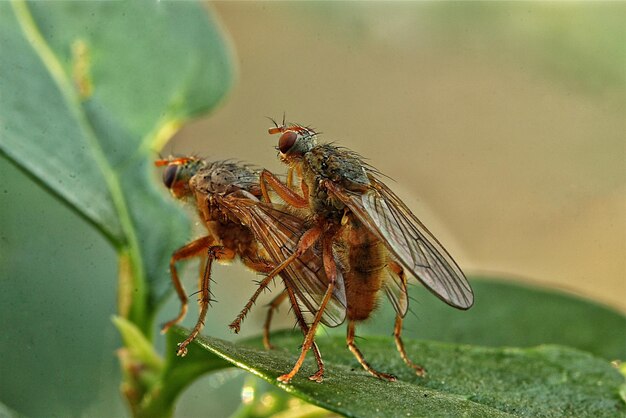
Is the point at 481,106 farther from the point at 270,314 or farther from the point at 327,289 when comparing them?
the point at 327,289

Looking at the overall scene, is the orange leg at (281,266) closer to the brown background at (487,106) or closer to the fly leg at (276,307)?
the fly leg at (276,307)

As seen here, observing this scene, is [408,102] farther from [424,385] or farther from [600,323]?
[424,385]

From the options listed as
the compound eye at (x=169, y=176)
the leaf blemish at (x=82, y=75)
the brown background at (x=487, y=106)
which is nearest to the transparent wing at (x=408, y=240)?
the compound eye at (x=169, y=176)

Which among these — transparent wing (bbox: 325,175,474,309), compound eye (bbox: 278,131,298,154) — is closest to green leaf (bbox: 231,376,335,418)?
transparent wing (bbox: 325,175,474,309)

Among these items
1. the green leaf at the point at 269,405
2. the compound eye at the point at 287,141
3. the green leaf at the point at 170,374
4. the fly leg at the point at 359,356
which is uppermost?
the compound eye at the point at 287,141

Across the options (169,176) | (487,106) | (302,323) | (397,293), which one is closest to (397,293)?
(397,293)

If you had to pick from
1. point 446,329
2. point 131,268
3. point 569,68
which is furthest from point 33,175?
point 569,68

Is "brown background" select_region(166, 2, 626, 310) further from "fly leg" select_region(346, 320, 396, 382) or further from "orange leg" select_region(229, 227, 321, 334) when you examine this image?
"fly leg" select_region(346, 320, 396, 382)

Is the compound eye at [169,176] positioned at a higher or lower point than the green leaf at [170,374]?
higher
